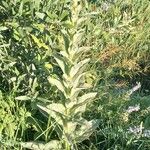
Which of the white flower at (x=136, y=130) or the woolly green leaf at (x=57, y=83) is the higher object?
the woolly green leaf at (x=57, y=83)

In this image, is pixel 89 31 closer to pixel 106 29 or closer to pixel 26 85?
pixel 106 29

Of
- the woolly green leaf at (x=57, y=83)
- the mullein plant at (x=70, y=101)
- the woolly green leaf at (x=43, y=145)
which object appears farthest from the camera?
the woolly green leaf at (x=43, y=145)

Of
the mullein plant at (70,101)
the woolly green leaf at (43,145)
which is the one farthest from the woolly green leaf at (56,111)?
the woolly green leaf at (43,145)

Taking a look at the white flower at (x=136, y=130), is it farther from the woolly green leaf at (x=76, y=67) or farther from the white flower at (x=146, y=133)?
the woolly green leaf at (x=76, y=67)

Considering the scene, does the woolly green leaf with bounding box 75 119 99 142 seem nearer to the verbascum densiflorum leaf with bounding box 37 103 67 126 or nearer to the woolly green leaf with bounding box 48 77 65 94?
the verbascum densiflorum leaf with bounding box 37 103 67 126

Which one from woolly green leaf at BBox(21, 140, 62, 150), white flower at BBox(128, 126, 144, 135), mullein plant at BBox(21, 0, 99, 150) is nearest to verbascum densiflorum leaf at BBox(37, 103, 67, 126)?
mullein plant at BBox(21, 0, 99, 150)

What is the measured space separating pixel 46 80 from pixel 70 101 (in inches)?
22.2

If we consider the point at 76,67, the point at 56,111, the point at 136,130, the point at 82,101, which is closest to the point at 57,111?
the point at 56,111

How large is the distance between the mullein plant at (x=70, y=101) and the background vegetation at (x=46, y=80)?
0.21ft

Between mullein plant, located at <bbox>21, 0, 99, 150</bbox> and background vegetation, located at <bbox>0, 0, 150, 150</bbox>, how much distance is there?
6cm

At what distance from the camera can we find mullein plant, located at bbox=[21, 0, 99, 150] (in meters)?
2.71

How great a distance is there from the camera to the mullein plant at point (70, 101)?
2.71 meters

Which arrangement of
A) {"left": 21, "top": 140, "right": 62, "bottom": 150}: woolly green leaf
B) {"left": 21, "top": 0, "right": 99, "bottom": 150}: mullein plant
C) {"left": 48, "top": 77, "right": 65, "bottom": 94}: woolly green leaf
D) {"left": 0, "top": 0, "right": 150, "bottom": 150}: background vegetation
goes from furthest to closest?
{"left": 0, "top": 0, "right": 150, "bottom": 150}: background vegetation, {"left": 21, "top": 140, "right": 62, "bottom": 150}: woolly green leaf, {"left": 48, "top": 77, "right": 65, "bottom": 94}: woolly green leaf, {"left": 21, "top": 0, "right": 99, "bottom": 150}: mullein plant

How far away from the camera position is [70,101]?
2.85 meters
